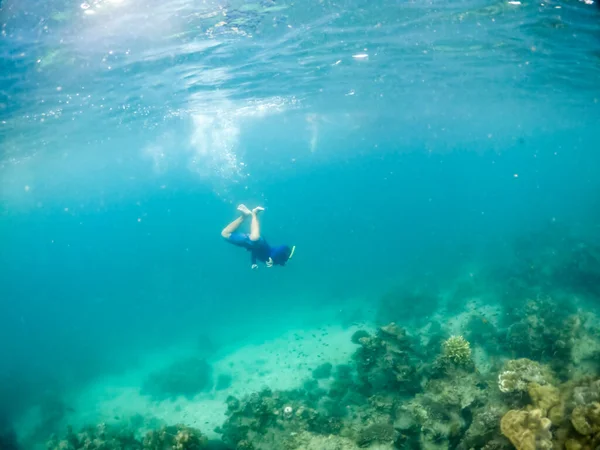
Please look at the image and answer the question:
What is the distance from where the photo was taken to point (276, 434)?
30.0 feet

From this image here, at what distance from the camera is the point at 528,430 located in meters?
4.93

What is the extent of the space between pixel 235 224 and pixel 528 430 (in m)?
8.73

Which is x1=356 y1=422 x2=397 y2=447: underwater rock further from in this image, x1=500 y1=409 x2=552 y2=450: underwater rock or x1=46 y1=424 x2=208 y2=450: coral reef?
x1=46 y1=424 x2=208 y2=450: coral reef

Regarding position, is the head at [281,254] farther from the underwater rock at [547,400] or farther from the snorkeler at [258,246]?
the underwater rock at [547,400]

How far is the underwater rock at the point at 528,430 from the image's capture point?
4777mm

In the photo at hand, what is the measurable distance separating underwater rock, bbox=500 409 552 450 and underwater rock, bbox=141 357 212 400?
17286mm

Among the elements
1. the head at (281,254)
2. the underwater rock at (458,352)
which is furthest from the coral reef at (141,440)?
the underwater rock at (458,352)

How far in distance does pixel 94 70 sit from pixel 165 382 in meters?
17.0

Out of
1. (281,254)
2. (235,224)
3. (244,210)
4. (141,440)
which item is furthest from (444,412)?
(141,440)

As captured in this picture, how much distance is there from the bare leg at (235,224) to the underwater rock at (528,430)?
8.22 metres

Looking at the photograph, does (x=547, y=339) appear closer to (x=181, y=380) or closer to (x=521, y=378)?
(x=521, y=378)

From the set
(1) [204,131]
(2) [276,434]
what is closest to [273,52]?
(2) [276,434]

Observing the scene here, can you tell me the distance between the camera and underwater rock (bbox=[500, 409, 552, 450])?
4777mm

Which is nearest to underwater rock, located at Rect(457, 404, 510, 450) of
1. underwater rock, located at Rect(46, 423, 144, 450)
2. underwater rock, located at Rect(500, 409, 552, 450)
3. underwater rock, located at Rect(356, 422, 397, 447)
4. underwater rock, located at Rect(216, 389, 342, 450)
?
underwater rock, located at Rect(500, 409, 552, 450)
